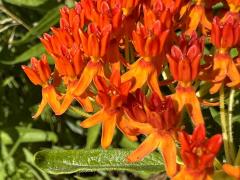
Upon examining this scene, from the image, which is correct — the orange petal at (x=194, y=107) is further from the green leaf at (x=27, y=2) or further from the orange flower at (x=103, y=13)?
the green leaf at (x=27, y=2)

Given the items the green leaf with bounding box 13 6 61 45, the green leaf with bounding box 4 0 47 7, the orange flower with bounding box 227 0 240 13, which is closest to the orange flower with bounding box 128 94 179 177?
the orange flower with bounding box 227 0 240 13

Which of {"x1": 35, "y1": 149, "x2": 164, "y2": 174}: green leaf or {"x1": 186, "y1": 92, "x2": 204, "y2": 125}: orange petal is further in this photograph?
{"x1": 35, "y1": 149, "x2": 164, "y2": 174}: green leaf

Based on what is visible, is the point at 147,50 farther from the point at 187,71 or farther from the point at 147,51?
the point at 187,71

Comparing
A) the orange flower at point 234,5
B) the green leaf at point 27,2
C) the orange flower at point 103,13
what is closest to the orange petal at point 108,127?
the orange flower at point 103,13

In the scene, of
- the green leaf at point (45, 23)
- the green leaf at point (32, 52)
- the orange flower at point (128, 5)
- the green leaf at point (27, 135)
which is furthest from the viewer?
the green leaf at point (27, 135)

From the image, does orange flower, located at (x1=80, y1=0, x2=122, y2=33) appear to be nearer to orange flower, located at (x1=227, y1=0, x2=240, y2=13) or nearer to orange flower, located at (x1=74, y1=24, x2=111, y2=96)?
orange flower, located at (x1=74, y1=24, x2=111, y2=96)

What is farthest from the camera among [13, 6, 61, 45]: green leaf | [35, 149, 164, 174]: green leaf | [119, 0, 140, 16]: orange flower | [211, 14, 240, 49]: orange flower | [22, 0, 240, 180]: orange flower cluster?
[13, 6, 61, 45]: green leaf

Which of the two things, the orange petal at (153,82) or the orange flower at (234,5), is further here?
the orange flower at (234,5)

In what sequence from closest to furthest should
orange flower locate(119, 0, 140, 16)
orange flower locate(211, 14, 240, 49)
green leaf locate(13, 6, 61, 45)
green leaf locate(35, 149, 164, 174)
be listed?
orange flower locate(211, 14, 240, 49), orange flower locate(119, 0, 140, 16), green leaf locate(35, 149, 164, 174), green leaf locate(13, 6, 61, 45)

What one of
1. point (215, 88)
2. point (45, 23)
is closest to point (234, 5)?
point (215, 88)
